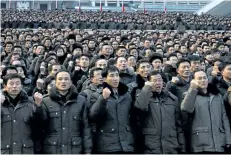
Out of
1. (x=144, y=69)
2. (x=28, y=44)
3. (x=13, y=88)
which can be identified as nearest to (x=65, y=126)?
(x=13, y=88)

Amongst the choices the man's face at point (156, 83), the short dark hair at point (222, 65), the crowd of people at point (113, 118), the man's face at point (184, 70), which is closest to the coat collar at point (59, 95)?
the crowd of people at point (113, 118)

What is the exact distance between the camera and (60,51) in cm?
873

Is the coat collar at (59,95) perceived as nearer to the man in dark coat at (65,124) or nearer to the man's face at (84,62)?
the man in dark coat at (65,124)

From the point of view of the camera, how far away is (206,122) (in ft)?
16.3

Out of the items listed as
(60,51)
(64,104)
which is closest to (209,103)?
(64,104)

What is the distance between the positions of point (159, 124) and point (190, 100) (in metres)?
0.41

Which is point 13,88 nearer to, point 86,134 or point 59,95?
point 59,95

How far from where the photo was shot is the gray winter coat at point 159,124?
16.3 ft

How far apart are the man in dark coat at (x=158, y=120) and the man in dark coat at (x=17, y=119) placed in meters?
1.10

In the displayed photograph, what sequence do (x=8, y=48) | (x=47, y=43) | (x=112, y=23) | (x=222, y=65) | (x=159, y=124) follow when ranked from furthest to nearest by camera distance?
1. (x=112, y=23)
2. (x=47, y=43)
3. (x=8, y=48)
4. (x=222, y=65)
5. (x=159, y=124)

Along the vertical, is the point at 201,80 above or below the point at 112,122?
above

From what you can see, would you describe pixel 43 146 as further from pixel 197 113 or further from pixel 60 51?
pixel 60 51

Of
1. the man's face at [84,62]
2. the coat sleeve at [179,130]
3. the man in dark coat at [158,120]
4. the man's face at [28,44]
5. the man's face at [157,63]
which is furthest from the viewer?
the man's face at [28,44]

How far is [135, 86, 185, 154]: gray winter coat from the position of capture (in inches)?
195
